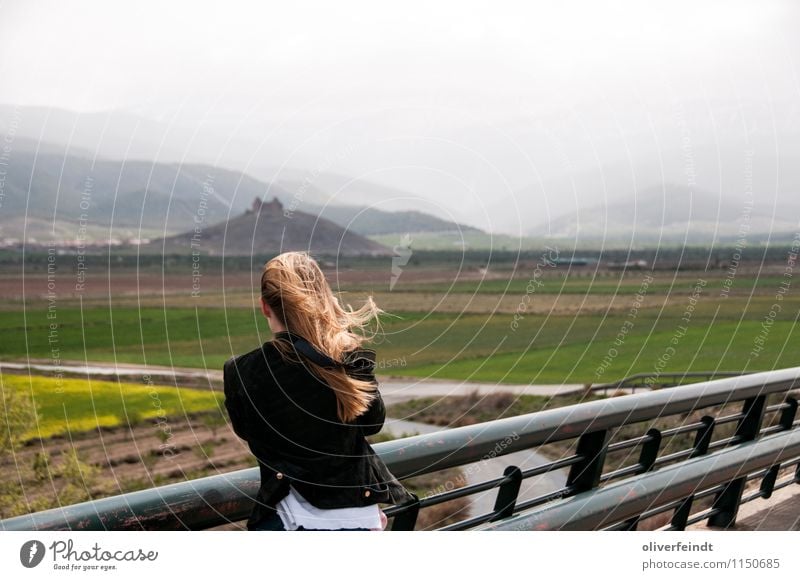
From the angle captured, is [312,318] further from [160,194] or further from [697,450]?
[697,450]

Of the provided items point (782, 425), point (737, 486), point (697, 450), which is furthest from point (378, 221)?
point (782, 425)

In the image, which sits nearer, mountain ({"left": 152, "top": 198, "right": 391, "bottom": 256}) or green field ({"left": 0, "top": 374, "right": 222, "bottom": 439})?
mountain ({"left": 152, "top": 198, "right": 391, "bottom": 256})

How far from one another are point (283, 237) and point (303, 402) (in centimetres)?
54

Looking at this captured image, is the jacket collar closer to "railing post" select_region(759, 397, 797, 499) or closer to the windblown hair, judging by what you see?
the windblown hair

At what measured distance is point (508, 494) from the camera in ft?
8.82

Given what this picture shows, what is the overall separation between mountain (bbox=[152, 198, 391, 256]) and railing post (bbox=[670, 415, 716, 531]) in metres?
1.59

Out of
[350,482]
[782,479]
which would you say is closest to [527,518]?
[350,482]

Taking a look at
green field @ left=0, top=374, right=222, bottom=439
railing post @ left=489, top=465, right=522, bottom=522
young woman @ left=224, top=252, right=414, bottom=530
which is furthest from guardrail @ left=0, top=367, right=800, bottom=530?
green field @ left=0, top=374, right=222, bottom=439

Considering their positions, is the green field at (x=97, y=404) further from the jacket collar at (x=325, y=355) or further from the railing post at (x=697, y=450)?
the jacket collar at (x=325, y=355)

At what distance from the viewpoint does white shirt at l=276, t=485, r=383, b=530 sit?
6.64ft

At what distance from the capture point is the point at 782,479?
4918 mm

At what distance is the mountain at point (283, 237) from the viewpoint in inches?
94.5

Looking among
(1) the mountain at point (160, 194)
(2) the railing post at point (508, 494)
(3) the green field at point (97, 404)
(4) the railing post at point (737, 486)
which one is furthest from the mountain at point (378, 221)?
(3) the green field at point (97, 404)
